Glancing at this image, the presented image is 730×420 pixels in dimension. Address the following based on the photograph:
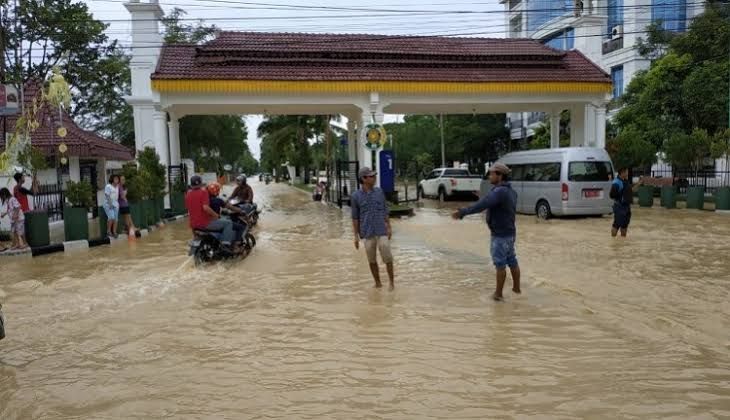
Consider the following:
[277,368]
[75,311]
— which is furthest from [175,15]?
[277,368]

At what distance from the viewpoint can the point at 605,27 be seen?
3925cm

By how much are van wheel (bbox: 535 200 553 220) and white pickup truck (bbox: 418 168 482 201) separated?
8.77 metres

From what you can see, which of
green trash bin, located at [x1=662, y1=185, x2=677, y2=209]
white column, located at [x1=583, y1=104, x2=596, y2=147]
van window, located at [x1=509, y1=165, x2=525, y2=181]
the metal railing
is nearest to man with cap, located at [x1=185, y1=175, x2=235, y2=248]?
van window, located at [x1=509, y1=165, x2=525, y2=181]

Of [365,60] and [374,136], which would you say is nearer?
[374,136]

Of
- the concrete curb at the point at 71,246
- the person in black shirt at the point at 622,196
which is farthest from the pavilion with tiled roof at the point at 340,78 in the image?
the person in black shirt at the point at 622,196

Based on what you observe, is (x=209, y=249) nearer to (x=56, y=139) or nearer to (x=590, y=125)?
(x=56, y=139)

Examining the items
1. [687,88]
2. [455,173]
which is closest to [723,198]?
[687,88]

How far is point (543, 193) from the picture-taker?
17.4 meters

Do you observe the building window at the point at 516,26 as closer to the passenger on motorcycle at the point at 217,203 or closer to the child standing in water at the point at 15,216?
the passenger on motorcycle at the point at 217,203

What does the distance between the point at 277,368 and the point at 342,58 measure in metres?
17.5

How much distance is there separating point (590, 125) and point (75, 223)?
17.1 m

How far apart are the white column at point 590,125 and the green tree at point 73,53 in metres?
20.3

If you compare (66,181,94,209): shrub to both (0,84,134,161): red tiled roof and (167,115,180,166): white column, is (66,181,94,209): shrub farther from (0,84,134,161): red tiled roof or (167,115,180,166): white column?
(167,115,180,166): white column

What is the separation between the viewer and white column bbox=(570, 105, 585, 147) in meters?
23.6
